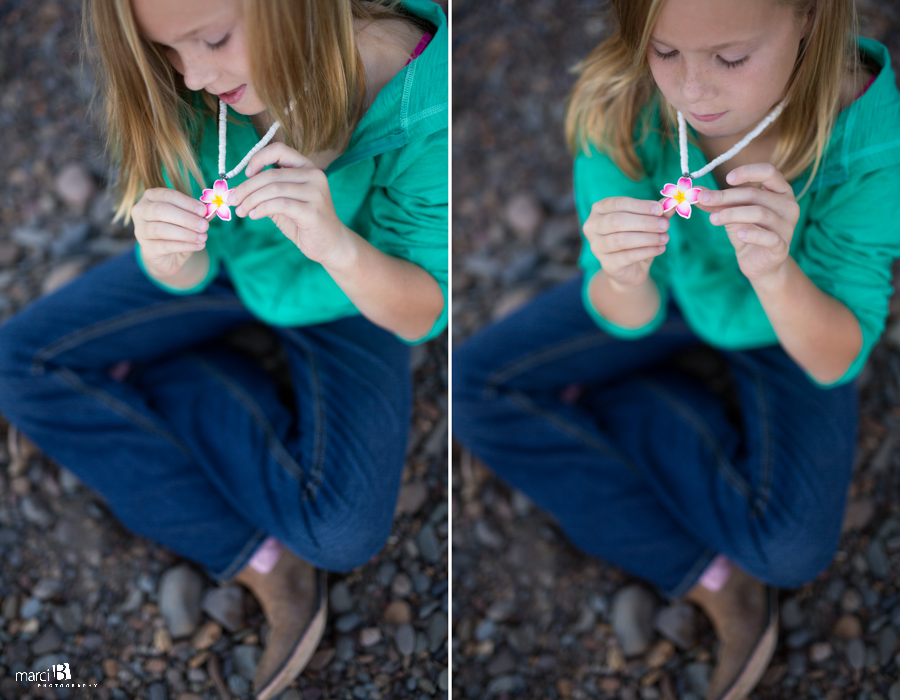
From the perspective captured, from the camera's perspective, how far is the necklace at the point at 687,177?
621mm

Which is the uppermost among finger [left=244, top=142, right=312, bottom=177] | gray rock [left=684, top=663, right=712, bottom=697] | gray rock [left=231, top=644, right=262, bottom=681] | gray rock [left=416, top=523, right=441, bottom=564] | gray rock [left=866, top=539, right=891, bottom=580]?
finger [left=244, top=142, right=312, bottom=177]

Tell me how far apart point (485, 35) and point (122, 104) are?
31.1 inches

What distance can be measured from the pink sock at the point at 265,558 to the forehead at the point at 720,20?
782 millimetres

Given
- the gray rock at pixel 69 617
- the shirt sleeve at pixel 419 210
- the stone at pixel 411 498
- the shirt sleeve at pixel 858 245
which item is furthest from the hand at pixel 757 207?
the gray rock at pixel 69 617

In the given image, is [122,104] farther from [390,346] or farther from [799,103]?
[799,103]

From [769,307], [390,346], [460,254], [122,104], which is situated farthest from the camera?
[460,254]

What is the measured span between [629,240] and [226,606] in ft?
2.29

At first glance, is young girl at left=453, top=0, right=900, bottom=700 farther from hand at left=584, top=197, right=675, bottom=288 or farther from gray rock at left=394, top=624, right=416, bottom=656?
gray rock at left=394, top=624, right=416, bottom=656

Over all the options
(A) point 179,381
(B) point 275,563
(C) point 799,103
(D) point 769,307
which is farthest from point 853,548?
(A) point 179,381

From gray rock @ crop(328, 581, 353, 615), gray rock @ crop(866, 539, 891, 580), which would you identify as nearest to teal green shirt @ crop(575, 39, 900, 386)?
gray rock @ crop(866, 539, 891, 580)

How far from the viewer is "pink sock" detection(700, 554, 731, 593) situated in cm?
103

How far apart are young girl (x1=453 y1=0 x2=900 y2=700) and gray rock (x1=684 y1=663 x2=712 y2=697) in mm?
12

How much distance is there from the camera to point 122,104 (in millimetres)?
612

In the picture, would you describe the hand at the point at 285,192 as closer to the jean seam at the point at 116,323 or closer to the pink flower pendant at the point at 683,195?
the pink flower pendant at the point at 683,195
